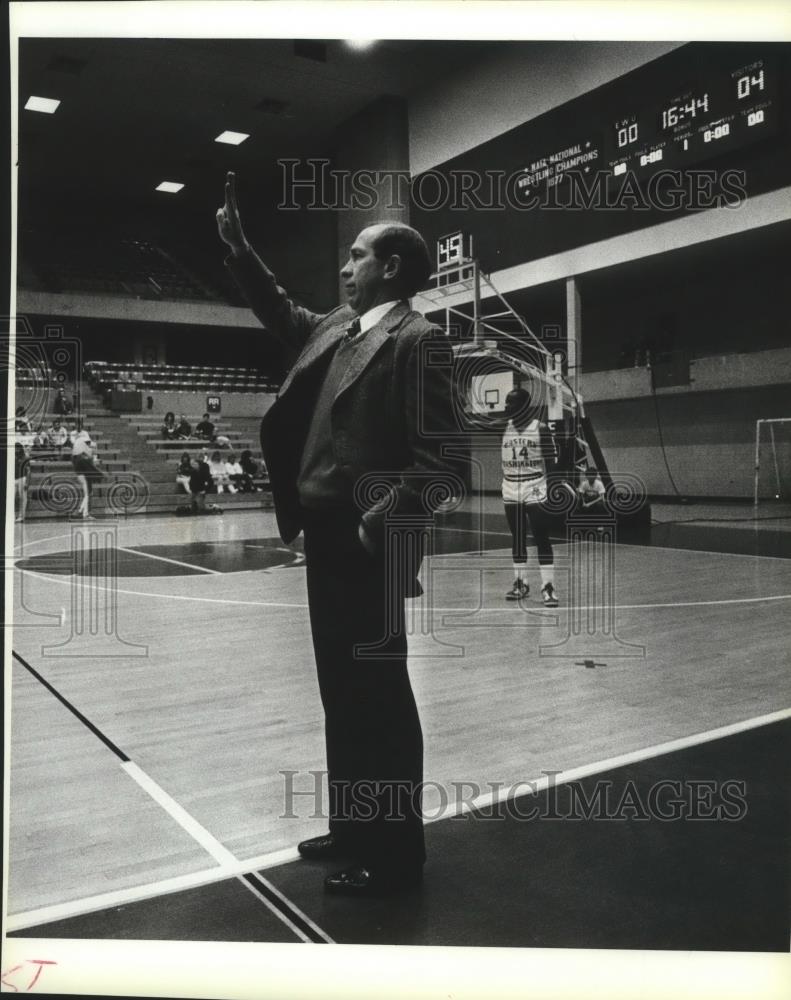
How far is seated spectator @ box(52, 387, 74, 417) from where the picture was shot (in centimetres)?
1579

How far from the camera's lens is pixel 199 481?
1388cm

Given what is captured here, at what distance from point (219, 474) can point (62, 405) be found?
3582 millimetres

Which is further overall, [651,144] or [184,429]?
[184,429]

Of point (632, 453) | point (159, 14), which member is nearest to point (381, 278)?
point (159, 14)

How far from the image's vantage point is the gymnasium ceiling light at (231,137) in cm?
1504

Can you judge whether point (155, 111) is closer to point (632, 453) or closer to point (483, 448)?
point (483, 448)

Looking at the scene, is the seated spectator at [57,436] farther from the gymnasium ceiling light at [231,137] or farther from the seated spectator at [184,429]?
the gymnasium ceiling light at [231,137]

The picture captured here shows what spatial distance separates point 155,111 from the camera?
13773 millimetres

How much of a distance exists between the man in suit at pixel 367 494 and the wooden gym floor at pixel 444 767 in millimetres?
192

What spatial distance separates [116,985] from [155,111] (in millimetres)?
14818

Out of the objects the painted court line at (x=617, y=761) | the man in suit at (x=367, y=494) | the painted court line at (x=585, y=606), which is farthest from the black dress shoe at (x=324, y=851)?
the painted court line at (x=585, y=606)

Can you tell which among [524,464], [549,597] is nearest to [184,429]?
[524,464]

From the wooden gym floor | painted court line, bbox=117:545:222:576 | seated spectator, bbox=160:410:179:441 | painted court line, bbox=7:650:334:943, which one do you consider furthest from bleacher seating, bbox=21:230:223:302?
painted court line, bbox=7:650:334:943

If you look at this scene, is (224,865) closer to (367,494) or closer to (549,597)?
(367,494)
